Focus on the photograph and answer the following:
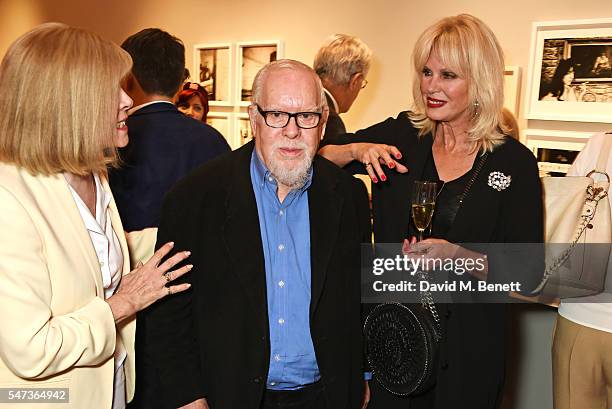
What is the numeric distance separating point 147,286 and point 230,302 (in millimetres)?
259

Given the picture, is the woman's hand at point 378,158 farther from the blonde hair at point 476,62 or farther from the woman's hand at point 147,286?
the woman's hand at point 147,286

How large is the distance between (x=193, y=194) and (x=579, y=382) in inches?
65.9

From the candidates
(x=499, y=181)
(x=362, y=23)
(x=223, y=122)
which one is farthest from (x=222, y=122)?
(x=499, y=181)

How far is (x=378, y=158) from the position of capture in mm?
2400

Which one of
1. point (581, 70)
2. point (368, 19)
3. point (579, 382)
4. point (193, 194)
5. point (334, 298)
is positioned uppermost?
point (368, 19)

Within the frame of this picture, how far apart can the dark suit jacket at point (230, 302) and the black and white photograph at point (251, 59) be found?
13.6 ft

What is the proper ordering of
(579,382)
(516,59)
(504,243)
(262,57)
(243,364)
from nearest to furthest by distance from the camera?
(243,364) → (504,243) → (579,382) → (516,59) → (262,57)

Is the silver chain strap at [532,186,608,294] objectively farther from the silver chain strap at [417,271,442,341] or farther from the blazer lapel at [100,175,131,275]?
the blazer lapel at [100,175,131,275]

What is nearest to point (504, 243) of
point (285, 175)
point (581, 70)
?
point (285, 175)

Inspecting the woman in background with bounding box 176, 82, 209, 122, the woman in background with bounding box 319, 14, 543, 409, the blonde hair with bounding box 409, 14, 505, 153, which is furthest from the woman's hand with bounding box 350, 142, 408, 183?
→ the woman in background with bounding box 176, 82, 209, 122

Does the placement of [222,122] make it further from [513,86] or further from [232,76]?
[513,86]

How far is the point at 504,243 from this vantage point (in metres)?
2.32

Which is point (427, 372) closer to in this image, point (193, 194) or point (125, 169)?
point (193, 194)

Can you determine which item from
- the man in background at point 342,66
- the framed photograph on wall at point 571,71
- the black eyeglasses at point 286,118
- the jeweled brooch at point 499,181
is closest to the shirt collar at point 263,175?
the black eyeglasses at point 286,118
